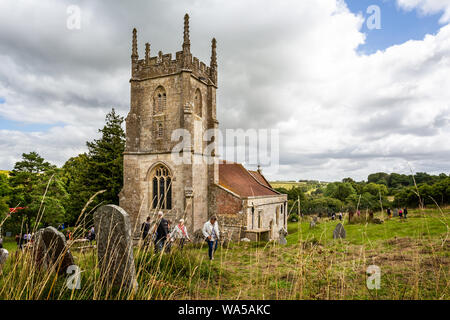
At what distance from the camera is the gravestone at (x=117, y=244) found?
372 centimetres

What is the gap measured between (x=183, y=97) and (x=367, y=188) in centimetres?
5611

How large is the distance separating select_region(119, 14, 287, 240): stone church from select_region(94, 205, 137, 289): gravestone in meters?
13.0

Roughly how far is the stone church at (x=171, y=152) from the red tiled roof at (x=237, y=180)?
1.39 metres

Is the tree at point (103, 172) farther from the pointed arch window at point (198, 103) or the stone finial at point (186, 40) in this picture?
the stone finial at point (186, 40)

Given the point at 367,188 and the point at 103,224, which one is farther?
the point at 367,188

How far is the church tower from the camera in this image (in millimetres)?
17766

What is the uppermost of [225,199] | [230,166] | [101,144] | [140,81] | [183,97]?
[140,81]

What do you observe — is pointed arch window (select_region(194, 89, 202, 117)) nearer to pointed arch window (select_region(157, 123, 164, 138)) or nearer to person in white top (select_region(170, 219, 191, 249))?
pointed arch window (select_region(157, 123, 164, 138))

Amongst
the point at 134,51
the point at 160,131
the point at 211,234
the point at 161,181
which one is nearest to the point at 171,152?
the point at 160,131

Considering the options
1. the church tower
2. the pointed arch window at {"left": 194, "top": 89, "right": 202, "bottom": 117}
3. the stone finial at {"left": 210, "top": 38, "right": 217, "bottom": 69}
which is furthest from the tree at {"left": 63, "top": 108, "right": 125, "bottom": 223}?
the stone finial at {"left": 210, "top": 38, "right": 217, "bottom": 69}
